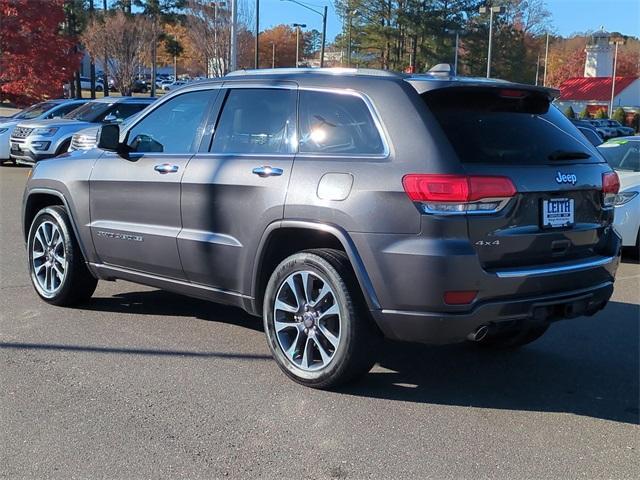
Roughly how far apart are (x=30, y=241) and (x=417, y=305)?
13.1ft

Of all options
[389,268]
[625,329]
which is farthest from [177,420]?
[625,329]

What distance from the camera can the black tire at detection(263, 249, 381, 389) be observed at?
419cm

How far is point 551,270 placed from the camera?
415 cm

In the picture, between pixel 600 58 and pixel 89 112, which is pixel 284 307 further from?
pixel 600 58

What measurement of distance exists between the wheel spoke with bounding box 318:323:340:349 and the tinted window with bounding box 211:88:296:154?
1106mm

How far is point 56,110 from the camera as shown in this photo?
19156 mm

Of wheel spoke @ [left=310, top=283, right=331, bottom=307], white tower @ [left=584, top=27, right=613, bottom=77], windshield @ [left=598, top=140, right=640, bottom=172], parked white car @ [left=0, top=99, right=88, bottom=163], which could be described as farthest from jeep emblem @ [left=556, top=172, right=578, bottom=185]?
white tower @ [left=584, top=27, right=613, bottom=77]

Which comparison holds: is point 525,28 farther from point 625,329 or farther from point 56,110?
point 625,329

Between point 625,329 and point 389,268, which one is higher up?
point 389,268

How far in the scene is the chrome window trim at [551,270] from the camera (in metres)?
3.96

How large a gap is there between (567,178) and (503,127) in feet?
1.55

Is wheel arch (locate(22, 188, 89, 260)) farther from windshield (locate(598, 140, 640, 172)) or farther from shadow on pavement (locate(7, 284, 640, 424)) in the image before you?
windshield (locate(598, 140, 640, 172))

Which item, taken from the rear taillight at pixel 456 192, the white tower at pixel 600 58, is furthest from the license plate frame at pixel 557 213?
the white tower at pixel 600 58

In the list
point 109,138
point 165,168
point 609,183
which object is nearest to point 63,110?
point 109,138
